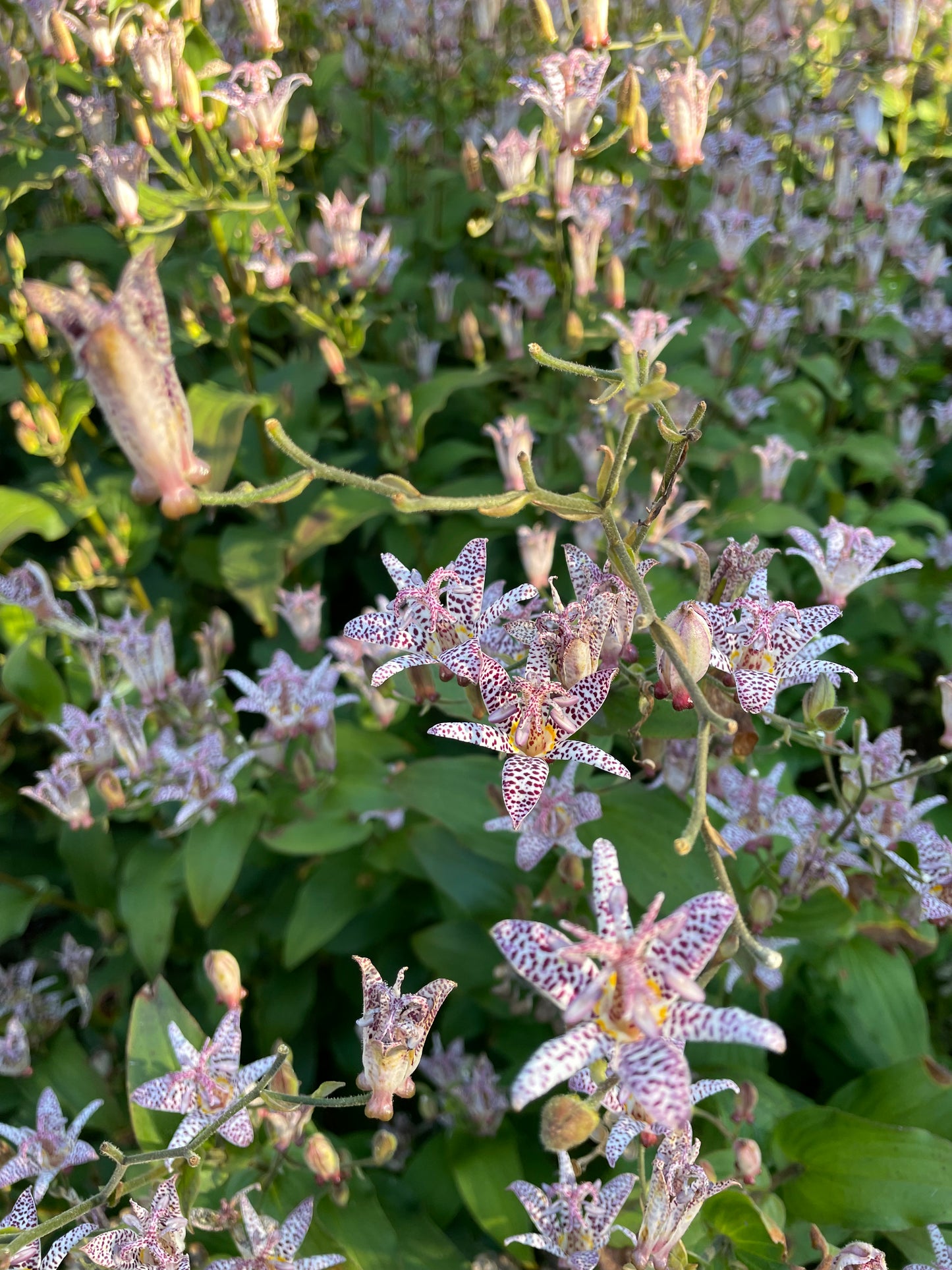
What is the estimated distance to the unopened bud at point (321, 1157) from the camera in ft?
3.00

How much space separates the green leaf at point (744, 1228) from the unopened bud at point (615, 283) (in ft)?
4.10

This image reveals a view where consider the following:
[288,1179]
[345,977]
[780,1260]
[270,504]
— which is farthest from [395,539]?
[780,1260]

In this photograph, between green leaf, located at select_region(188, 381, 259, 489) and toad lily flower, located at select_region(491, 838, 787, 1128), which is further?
green leaf, located at select_region(188, 381, 259, 489)

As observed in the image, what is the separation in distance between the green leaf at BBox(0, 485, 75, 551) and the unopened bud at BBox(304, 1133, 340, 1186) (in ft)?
3.29

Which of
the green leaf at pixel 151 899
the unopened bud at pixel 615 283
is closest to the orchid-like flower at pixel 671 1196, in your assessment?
the green leaf at pixel 151 899

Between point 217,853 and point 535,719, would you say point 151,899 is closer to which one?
point 217,853

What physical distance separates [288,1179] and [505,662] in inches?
24.1

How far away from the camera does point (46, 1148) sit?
3.40 feet

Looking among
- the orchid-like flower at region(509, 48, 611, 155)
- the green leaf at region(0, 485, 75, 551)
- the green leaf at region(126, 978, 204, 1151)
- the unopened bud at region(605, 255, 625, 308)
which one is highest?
the orchid-like flower at region(509, 48, 611, 155)

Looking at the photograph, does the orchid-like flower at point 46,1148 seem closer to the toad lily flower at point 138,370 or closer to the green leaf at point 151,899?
the green leaf at point 151,899

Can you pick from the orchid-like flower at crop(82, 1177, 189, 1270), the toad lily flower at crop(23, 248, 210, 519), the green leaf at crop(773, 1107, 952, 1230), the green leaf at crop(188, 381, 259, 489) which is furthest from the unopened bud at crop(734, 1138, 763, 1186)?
the green leaf at crop(188, 381, 259, 489)

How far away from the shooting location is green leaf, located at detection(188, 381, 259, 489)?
1.43 metres

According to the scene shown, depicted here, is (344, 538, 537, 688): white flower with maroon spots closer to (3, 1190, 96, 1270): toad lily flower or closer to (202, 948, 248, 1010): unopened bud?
(202, 948, 248, 1010): unopened bud

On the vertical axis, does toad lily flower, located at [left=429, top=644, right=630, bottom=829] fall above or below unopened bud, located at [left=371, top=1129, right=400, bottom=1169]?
above
